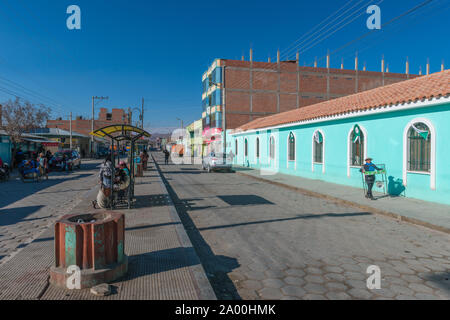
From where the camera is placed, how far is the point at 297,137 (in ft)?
64.5

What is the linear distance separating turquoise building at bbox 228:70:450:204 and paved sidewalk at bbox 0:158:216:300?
27.5 feet

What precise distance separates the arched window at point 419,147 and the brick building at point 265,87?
30.8 metres

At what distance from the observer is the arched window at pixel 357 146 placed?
1353cm

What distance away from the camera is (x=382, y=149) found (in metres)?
12.2

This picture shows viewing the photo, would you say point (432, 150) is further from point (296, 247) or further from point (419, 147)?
point (296, 247)

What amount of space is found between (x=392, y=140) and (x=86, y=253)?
11283mm

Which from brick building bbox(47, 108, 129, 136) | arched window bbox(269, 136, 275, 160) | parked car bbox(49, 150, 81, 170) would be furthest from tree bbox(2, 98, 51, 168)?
brick building bbox(47, 108, 129, 136)

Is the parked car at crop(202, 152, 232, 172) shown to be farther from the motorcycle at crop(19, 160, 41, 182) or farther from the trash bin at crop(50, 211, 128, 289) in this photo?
the trash bin at crop(50, 211, 128, 289)

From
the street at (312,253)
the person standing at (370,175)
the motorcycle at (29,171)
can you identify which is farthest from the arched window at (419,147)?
the motorcycle at (29,171)

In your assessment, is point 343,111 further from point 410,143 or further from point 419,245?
point 419,245

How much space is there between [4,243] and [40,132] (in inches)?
1973

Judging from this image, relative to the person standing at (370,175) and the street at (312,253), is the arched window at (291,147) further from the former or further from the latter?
the street at (312,253)

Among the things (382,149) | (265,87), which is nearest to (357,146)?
(382,149)
